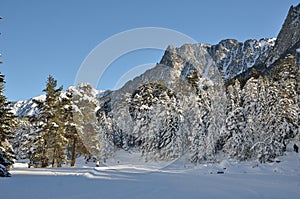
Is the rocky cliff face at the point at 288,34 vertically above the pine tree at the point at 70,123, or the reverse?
the rocky cliff face at the point at 288,34

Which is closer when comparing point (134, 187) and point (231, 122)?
point (134, 187)

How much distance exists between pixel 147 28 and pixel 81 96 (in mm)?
11011

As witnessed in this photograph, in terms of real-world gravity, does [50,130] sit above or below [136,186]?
above

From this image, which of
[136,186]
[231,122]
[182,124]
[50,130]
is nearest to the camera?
[136,186]

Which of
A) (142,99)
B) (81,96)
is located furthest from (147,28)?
(142,99)

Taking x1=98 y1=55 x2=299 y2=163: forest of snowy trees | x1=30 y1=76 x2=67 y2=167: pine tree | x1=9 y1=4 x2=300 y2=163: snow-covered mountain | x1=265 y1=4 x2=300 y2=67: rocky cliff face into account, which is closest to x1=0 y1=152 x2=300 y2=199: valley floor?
x1=98 y1=55 x2=299 y2=163: forest of snowy trees

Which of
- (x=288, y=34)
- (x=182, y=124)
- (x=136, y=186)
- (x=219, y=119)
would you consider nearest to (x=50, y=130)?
(x=136, y=186)

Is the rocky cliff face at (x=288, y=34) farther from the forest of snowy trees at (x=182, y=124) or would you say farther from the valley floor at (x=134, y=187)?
the valley floor at (x=134, y=187)

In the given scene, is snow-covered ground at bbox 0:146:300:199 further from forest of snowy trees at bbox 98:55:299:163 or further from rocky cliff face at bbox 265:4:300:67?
rocky cliff face at bbox 265:4:300:67

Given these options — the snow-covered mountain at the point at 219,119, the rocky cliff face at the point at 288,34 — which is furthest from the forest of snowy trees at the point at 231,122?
the rocky cliff face at the point at 288,34

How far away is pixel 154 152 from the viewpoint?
4091cm

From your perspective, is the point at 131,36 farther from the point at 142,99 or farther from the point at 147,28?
the point at 142,99

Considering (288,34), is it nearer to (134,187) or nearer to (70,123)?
(70,123)

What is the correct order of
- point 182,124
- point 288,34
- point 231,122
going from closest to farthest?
point 231,122
point 182,124
point 288,34
